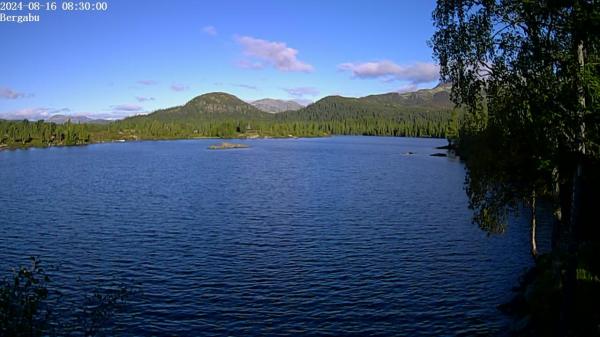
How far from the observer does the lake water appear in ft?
105

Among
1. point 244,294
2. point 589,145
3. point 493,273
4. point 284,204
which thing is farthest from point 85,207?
point 589,145

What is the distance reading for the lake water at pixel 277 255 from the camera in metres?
32.1

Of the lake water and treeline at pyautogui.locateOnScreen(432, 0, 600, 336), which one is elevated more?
treeline at pyautogui.locateOnScreen(432, 0, 600, 336)

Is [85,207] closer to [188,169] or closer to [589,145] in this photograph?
[188,169]

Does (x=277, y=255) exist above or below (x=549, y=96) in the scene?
below

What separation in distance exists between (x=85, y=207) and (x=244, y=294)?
44.8 meters

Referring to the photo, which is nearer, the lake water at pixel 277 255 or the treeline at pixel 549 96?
the treeline at pixel 549 96

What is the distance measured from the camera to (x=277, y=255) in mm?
46344

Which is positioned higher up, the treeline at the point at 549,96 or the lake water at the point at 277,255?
the treeline at the point at 549,96

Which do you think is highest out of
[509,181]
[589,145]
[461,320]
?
[589,145]

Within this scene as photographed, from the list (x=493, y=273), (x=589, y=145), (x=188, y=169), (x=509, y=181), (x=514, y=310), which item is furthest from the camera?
(x=188, y=169)

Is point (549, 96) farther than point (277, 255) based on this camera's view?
No

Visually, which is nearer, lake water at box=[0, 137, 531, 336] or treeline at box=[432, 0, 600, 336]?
treeline at box=[432, 0, 600, 336]

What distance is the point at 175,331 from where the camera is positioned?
30062mm
